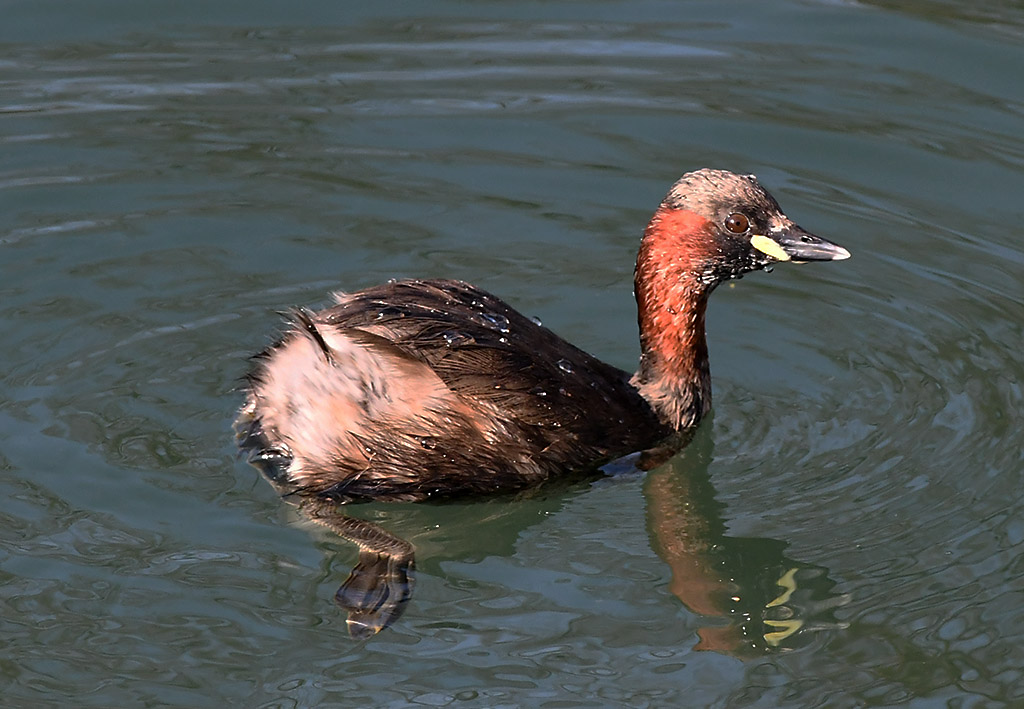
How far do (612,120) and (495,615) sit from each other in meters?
4.05

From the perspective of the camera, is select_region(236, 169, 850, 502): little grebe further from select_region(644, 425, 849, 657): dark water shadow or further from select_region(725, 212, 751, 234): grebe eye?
select_region(644, 425, 849, 657): dark water shadow

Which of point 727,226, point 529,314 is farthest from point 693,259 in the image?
point 529,314

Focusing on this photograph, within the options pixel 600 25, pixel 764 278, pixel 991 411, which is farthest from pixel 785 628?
pixel 600 25

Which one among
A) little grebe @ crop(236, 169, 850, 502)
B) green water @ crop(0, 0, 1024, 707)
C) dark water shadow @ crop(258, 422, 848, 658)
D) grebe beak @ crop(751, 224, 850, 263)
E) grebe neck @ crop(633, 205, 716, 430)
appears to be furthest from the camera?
grebe neck @ crop(633, 205, 716, 430)

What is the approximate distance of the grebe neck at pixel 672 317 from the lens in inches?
242

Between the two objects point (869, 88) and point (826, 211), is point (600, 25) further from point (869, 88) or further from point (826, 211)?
point (826, 211)

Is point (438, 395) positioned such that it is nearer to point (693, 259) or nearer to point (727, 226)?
point (693, 259)

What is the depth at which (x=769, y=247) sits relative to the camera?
6.08 meters

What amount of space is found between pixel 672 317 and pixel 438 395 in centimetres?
116

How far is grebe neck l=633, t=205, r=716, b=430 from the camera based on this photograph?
615cm

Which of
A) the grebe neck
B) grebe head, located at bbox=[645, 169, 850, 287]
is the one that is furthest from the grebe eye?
the grebe neck

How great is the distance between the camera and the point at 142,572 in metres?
5.18

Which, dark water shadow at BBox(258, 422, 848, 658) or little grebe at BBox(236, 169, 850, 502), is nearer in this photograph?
dark water shadow at BBox(258, 422, 848, 658)

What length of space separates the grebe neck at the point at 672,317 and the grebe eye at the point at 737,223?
0.13 meters
